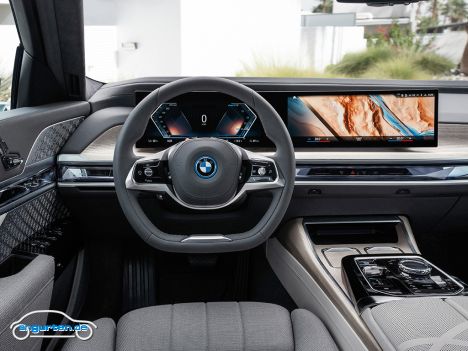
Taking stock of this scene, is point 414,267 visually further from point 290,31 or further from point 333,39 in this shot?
point 290,31

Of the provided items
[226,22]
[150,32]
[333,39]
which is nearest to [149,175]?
[150,32]

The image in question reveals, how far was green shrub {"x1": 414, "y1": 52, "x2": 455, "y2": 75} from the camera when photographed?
13.9ft

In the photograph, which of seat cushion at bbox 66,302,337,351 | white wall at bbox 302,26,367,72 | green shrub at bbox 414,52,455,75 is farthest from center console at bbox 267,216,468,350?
white wall at bbox 302,26,367,72

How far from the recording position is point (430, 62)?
4.68 metres

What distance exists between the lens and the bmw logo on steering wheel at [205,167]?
1505mm

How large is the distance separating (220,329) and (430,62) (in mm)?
3937

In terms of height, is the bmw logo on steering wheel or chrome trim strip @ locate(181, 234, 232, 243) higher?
the bmw logo on steering wheel

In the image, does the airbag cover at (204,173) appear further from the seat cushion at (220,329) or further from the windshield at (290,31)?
the windshield at (290,31)

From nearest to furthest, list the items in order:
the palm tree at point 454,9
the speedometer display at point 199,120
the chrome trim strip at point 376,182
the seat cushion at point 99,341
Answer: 1. the seat cushion at point 99,341
2. the speedometer display at point 199,120
3. the chrome trim strip at point 376,182
4. the palm tree at point 454,9

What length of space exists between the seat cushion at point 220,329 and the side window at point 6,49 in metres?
0.97

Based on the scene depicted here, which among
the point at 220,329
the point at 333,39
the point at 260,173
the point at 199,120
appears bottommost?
the point at 220,329

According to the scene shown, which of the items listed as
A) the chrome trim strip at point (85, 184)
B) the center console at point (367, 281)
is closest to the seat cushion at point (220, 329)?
the center console at point (367, 281)

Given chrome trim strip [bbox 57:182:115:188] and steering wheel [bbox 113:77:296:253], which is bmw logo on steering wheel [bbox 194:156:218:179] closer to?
steering wheel [bbox 113:77:296:253]

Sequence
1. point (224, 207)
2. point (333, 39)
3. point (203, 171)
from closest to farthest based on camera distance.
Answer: point (203, 171) → point (224, 207) → point (333, 39)
